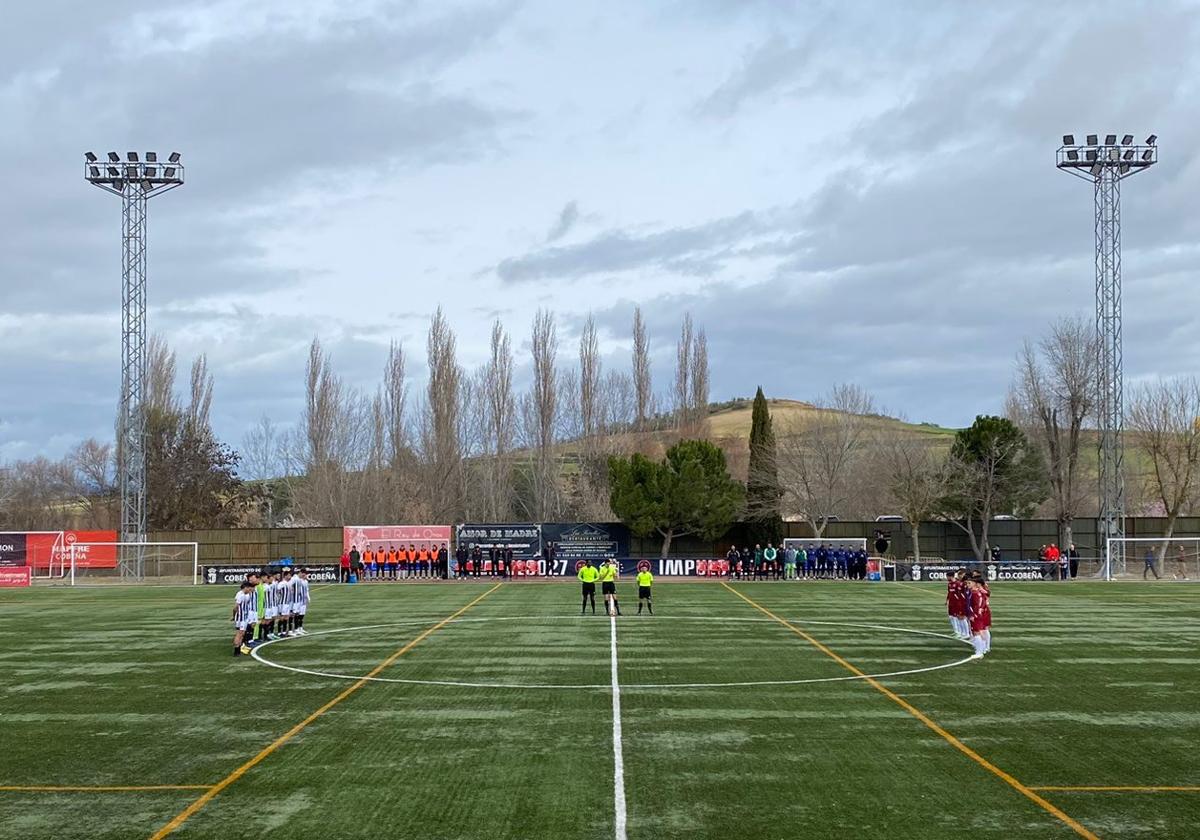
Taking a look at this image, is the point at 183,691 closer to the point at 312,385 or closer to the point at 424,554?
the point at 424,554

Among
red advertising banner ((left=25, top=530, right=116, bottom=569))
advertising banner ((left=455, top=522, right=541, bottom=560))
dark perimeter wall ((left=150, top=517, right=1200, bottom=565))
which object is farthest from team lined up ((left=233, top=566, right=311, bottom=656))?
dark perimeter wall ((left=150, top=517, right=1200, bottom=565))

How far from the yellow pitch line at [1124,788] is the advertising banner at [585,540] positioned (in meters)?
46.4

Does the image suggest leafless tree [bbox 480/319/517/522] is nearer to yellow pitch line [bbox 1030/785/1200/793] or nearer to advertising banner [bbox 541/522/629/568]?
advertising banner [bbox 541/522/629/568]

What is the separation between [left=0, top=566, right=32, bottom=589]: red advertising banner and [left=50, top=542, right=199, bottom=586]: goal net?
1.42m

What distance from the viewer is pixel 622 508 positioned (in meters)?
60.4

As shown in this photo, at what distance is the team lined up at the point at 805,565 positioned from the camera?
53.2 m

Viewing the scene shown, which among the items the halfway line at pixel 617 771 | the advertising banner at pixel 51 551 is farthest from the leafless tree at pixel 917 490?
the halfway line at pixel 617 771

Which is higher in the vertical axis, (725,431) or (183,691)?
(725,431)

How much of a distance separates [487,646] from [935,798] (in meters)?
14.6

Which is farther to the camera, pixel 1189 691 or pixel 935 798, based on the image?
pixel 1189 691

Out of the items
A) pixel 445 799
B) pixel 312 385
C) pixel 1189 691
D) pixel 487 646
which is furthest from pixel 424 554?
pixel 445 799

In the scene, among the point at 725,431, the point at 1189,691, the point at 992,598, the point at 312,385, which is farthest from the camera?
the point at 725,431

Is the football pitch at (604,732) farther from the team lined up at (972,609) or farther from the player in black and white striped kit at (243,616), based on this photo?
the player in black and white striped kit at (243,616)

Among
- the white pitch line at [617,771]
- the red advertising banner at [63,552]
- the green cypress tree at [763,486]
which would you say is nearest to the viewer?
the white pitch line at [617,771]
